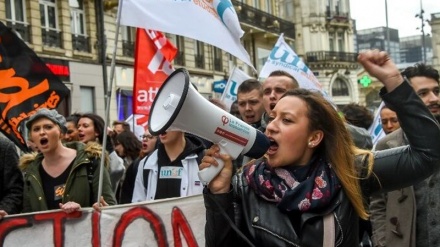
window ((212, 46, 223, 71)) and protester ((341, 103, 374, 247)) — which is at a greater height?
window ((212, 46, 223, 71))

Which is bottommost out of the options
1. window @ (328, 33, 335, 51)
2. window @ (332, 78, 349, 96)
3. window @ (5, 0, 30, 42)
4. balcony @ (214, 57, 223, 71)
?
window @ (332, 78, 349, 96)

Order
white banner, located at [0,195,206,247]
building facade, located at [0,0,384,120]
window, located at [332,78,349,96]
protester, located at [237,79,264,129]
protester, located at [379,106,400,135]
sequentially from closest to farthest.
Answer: white banner, located at [0,195,206,247]
protester, located at [237,79,264,129]
protester, located at [379,106,400,135]
building facade, located at [0,0,384,120]
window, located at [332,78,349,96]

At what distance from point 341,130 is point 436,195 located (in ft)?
4.01

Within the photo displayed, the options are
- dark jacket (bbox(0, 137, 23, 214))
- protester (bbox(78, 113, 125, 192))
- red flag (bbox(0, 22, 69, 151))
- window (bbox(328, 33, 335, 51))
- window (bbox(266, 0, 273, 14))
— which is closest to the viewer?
dark jacket (bbox(0, 137, 23, 214))

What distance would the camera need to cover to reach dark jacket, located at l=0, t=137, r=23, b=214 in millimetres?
3961

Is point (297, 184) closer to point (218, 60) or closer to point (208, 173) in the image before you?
point (208, 173)

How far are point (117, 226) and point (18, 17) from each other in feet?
49.1

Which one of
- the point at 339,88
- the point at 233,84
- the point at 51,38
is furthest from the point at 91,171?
the point at 339,88

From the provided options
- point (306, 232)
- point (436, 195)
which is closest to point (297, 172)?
point (306, 232)

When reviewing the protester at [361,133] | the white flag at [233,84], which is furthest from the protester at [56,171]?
the white flag at [233,84]

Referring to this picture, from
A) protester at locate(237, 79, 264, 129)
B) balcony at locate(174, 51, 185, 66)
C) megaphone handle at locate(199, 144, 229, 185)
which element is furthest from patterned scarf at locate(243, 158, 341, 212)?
balcony at locate(174, 51, 185, 66)

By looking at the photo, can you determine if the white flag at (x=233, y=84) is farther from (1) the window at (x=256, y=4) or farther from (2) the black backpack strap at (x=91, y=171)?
(1) the window at (x=256, y=4)

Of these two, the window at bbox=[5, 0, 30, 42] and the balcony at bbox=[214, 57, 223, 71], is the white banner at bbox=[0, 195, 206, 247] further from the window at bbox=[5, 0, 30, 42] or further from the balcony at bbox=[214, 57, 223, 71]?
the balcony at bbox=[214, 57, 223, 71]

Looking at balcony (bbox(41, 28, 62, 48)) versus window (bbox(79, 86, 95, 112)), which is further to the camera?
window (bbox(79, 86, 95, 112))
